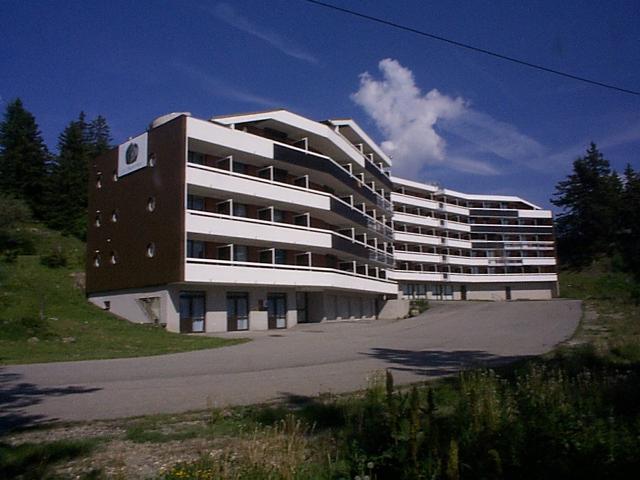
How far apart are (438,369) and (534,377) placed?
5.90 meters

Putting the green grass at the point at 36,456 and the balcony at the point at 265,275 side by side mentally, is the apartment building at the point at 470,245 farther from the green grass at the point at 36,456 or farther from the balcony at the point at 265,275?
the green grass at the point at 36,456

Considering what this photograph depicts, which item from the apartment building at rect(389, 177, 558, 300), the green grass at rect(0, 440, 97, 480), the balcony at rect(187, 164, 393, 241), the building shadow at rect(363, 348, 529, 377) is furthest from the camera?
the apartment building at rect(389, 177, 558, 300)

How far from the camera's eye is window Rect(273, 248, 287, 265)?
130 ft

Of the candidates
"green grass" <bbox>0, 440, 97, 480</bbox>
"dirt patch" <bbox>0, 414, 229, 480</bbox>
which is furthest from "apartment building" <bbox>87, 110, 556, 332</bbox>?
"green grass" <bbox>0, 440, 97, 480</bbox>

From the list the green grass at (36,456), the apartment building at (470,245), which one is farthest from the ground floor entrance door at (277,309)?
the apartment building at (470,245)

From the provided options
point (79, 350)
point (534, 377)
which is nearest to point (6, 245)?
point (79, 350)

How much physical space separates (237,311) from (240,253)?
148 inches

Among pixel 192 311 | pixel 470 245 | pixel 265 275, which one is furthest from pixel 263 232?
pixel 470 245

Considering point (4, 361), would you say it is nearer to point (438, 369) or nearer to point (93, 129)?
point (438, 369)

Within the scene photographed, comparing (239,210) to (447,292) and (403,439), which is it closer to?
(403,439)

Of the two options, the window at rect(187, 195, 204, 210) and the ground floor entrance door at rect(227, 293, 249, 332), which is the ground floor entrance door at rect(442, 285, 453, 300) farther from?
the window at rect(187, 195, 204, 210)

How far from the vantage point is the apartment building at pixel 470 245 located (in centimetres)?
7644

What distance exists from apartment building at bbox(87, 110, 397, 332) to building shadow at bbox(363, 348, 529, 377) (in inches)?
660

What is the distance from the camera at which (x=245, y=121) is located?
38.0 metres
